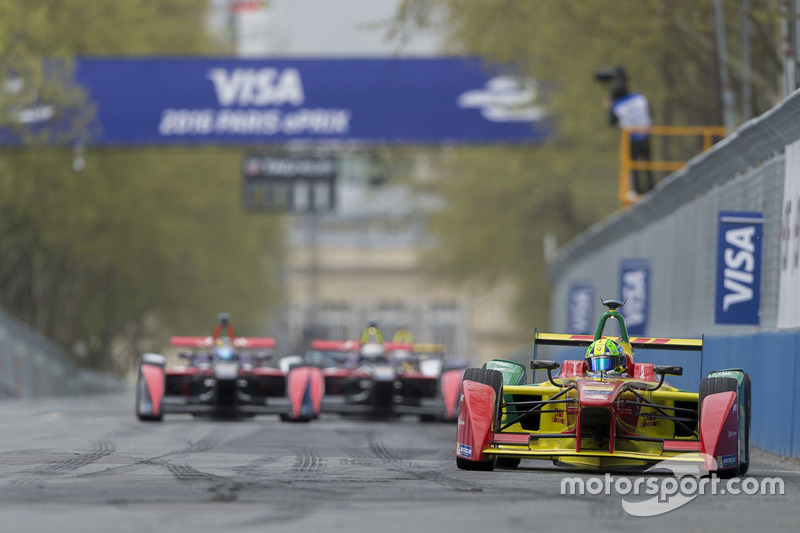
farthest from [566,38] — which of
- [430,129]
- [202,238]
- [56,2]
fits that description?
[202,238]

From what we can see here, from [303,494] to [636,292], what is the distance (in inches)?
632

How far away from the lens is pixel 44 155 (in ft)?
133

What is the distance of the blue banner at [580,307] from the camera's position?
1332 inches

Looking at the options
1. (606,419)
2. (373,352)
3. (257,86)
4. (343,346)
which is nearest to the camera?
(606,419)

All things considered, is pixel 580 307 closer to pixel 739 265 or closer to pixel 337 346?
pixel 337 346

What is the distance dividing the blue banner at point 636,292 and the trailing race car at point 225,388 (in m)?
5.10

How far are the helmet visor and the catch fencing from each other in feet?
2.07

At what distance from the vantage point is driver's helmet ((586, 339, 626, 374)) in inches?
508

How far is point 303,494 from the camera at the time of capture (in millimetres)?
10203

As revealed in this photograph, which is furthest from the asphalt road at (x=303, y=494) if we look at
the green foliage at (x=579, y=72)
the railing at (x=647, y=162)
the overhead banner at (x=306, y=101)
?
the overhead banner at (x=306, y=101)

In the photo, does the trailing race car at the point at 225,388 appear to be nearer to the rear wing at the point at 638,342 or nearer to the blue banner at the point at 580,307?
the rear wing at the point at 638,342

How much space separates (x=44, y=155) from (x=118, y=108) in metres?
4.01
